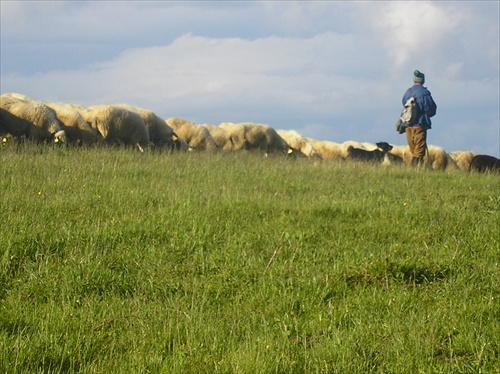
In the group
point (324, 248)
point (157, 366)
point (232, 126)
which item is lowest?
point (157, 366)

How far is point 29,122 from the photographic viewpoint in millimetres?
21000

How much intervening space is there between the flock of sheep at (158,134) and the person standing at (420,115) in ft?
3.66

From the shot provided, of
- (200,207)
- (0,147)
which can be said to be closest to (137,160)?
(0,147)

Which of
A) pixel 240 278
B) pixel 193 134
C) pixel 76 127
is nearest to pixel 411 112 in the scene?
pixel 76 127

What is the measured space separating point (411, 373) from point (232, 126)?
25759 mm

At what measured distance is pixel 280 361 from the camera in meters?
4.98

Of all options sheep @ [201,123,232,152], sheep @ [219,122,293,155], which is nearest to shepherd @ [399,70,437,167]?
sheep @ [219,122,293,155]

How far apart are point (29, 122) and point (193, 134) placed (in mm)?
8650

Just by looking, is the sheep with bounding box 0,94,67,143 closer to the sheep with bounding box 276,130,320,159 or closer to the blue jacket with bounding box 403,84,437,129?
the blue jacket with bounding box 403,84,437,129

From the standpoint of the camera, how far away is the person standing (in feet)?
60.1

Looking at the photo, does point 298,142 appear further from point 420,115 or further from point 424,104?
point 424,104

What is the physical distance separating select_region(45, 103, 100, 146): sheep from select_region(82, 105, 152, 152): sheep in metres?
0.35

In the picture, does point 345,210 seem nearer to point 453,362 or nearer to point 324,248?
point 324,248

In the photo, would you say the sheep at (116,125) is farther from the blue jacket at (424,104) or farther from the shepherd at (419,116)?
the blue jacket at (424,104)
